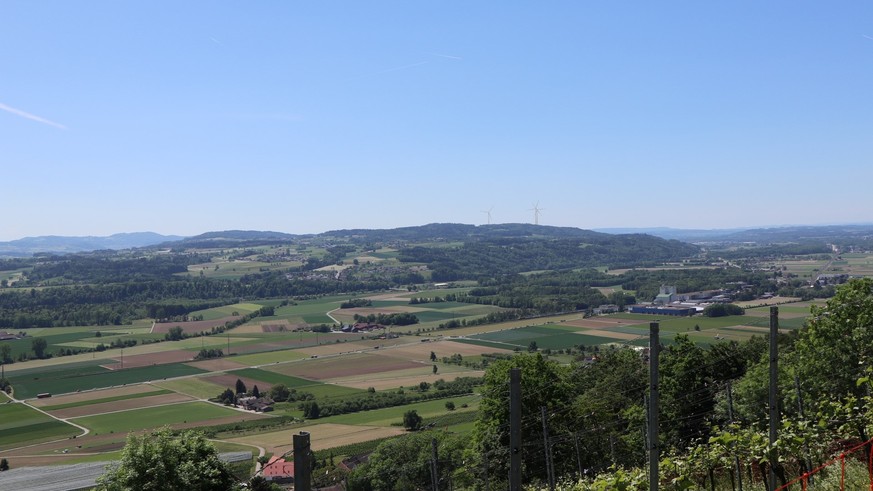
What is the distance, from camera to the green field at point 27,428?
56.5 m

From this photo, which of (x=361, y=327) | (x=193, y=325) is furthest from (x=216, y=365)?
(x=193, y=325)

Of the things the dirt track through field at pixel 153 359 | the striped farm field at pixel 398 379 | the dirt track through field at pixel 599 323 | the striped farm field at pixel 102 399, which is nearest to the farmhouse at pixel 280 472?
the striped farm field at pixel 398 379

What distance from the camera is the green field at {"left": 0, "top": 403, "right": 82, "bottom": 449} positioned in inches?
2223

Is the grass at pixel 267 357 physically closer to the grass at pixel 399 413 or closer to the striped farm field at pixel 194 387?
the striped farm field at pixel 194 387

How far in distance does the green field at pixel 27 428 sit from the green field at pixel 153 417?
196 cm

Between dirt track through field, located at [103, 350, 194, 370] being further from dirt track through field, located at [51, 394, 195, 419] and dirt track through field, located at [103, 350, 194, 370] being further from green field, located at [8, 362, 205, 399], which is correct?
dirt track through field, located at [51, 394, 195, 419]

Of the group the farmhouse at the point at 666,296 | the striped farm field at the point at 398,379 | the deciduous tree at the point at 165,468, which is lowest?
the striped farm field at the point at 398,379

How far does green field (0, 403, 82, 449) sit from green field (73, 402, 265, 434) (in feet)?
6.42

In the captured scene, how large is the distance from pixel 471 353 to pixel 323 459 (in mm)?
45717

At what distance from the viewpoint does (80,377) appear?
83.8 m

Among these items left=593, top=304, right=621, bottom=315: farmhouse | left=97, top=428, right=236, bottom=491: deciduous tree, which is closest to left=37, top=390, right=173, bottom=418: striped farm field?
left=97, top=428, right=236, bottom=491: deciduous tree

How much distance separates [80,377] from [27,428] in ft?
81.2

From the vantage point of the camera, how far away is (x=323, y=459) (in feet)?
152

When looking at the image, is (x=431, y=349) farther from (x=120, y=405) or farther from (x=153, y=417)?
(x=153, y=417)
